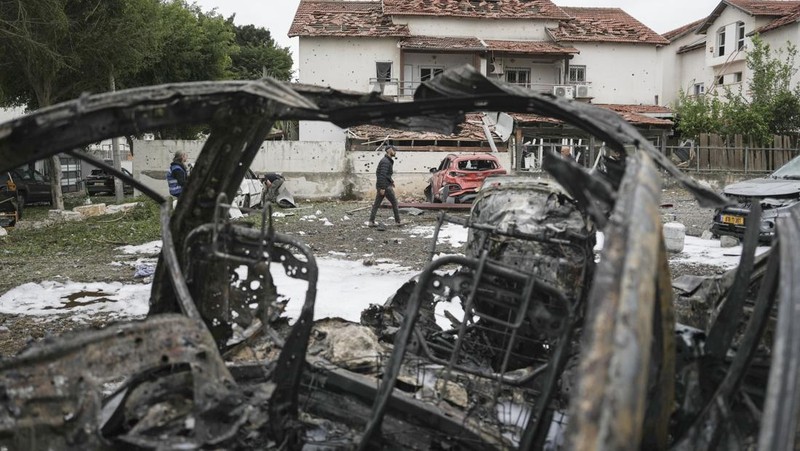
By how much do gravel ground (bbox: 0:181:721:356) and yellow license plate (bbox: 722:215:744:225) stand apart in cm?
157

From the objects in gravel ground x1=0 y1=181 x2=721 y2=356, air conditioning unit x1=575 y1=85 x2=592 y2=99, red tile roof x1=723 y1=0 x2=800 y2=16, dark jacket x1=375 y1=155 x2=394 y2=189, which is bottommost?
gravel ground x1=0 y1=181 x2=721 y2=356

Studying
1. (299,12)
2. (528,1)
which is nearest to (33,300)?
(299,12)

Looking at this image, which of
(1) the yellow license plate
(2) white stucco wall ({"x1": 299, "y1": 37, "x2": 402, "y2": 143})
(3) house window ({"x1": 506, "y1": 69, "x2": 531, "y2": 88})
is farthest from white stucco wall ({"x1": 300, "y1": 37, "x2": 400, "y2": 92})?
(1) the yellow license plate

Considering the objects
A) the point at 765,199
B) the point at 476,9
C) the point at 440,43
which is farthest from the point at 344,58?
the point at 765,199

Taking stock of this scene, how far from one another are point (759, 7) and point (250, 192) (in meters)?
27.2

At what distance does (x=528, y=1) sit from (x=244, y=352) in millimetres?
31857

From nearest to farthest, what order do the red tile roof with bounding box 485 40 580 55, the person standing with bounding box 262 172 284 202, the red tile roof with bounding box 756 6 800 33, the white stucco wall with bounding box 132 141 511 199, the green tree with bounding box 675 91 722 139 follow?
the person standing with bounding box 262 172 284 202 → the white stucco wall with bounding box 132 141 511 199 → the green tree with bounding box 675 91 722 139 → the red tile roof with bounding box 756 6 800 33 → the red tile roof with bounding box 485 40 580 55

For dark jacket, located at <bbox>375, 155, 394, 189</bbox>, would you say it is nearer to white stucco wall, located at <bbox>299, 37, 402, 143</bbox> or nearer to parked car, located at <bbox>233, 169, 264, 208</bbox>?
parked car, located at <bbox>233, 169, 264, 208</bbox>

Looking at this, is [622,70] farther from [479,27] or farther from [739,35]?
[479,27]

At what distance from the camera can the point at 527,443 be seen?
2717mm

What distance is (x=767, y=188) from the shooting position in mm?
10328

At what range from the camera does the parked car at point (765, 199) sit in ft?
31.9

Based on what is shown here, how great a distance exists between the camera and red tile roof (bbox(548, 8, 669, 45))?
102 ft

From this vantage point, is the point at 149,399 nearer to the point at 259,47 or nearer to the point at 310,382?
the point at 310,382
